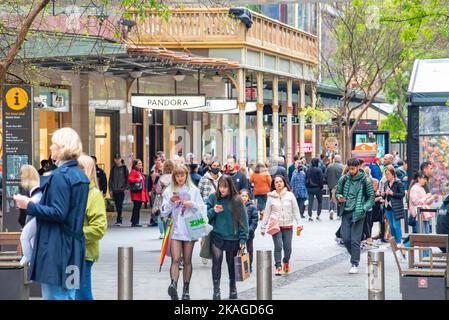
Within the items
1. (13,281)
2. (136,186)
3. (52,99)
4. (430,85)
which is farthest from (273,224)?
(52,99)

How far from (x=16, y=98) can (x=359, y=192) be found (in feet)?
19.0

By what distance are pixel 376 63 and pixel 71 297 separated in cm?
3221

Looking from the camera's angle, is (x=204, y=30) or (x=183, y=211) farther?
(x=204, y=30)

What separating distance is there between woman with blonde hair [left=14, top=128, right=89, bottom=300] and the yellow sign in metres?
10.0

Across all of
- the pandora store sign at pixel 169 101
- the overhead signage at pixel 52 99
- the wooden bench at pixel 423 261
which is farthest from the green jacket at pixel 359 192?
the overhead signage at pixel 52 99

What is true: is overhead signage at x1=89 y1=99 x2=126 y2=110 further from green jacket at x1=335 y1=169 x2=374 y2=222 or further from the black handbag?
green jacket at x1=335 y1=169 x2=374 y2=222

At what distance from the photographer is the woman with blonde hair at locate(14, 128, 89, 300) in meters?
8.80

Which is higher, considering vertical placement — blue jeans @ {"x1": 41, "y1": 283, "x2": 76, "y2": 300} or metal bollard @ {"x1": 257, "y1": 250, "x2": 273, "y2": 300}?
blue jeans @ {"x1": 41, "y1": 283, "x2": 76, "y2": 300}

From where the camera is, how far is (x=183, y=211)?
47.4 ft

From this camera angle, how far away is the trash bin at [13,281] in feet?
42.5

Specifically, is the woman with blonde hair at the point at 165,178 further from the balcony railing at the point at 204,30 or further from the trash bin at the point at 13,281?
the balcony railing at the point at 204,30

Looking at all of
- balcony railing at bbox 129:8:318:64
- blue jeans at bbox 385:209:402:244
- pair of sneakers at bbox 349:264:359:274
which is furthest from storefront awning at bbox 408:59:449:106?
balcony railing at bbox 129:8:318:64

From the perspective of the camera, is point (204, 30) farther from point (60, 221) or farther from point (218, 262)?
point (60, 221)

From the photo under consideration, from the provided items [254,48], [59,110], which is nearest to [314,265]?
[59,110]
